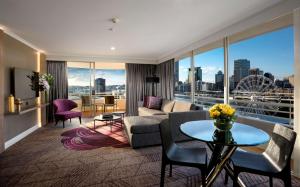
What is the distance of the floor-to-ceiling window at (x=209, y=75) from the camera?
4.21 meters

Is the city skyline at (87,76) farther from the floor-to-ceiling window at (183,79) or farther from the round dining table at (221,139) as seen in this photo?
the round dining table at (221,139)

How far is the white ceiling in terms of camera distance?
253cm

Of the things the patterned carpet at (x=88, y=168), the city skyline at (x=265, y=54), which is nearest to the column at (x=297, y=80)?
the patterned carpet at (x=88, y=168)

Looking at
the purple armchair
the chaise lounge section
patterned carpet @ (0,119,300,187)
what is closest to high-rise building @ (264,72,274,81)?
the chaise lounge section

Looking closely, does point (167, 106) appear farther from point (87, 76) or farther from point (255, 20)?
point (87, 76)

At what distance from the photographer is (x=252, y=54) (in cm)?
377

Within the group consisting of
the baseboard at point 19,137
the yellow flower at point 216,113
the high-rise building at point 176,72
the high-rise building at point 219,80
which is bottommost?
the baseboard at point 19,137

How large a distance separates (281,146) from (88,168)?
2.54 meters

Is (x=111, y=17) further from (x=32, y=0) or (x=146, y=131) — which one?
(x=146, y=131)

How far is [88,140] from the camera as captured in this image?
157 inches

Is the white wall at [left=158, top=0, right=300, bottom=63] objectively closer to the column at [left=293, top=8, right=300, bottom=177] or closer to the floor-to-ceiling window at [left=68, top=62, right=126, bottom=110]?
the column at [left=293, top=8, right=300, bottom=177]

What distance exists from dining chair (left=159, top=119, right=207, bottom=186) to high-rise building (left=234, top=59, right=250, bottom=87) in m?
Answer: 2.44

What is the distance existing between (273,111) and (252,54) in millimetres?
1287

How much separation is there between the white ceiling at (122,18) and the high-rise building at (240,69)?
0.95 metres
